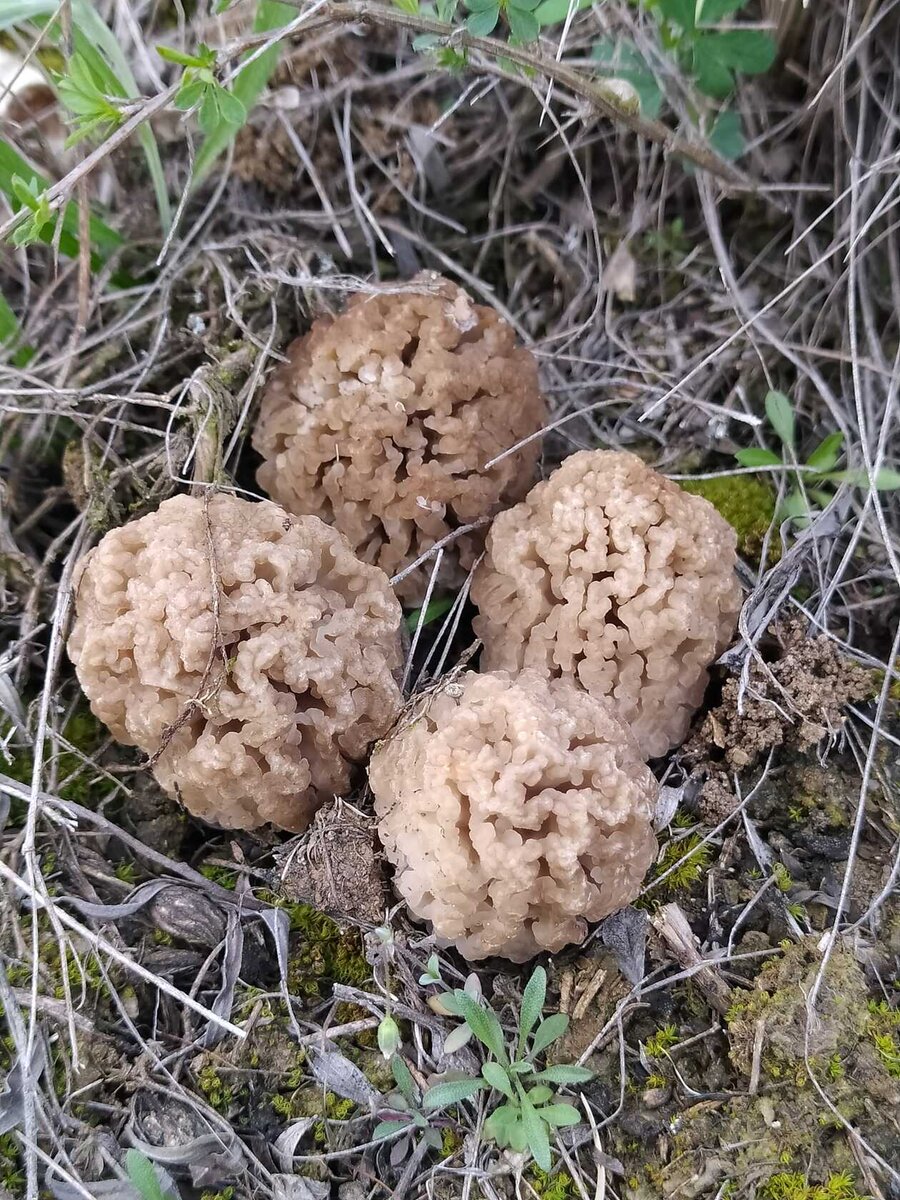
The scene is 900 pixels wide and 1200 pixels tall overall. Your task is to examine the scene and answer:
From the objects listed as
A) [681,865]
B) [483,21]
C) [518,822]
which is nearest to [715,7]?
[483,21]

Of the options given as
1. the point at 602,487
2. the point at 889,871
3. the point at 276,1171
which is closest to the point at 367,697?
the point at 602,487

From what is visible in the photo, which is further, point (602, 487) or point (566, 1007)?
point (602, 487)

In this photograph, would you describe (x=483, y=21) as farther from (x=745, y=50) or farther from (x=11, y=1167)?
(x=11, y=1167)

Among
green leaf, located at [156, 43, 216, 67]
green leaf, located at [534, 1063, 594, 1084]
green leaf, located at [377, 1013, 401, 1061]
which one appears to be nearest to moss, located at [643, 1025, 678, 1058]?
green leaf, located at [534, 1063, 594, 1084]

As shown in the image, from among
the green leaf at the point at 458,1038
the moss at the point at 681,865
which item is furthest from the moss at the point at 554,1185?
the moss at the point at 681,865

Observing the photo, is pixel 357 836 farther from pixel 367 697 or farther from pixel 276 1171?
pixel 276 1171

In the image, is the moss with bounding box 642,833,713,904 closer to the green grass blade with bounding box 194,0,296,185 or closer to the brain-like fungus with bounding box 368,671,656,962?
the brain-like fungus with bounding box 368,671,656,962
